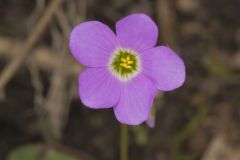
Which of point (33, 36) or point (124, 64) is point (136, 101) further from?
point (33, 36)

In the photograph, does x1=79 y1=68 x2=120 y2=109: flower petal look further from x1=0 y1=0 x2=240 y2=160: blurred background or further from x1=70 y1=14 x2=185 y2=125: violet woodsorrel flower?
x1=0 y1=0 x2=240 y2=160: blurred background

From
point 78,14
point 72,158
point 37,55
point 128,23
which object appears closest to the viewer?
point 128,23

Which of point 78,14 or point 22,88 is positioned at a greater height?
point 78,14

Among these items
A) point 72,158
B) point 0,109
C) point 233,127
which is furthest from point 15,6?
point 233,127

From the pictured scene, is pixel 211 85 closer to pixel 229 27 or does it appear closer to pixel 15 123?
pixel 229 27

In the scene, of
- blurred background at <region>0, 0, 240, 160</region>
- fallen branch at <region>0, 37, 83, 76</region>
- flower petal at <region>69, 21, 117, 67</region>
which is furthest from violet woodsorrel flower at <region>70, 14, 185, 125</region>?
fallen branch at <region>0, 37, 83, 76</region>

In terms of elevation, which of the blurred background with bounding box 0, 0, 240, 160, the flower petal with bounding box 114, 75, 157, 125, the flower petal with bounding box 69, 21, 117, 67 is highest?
the flower petal with bounding box 69, 21, 117, 67

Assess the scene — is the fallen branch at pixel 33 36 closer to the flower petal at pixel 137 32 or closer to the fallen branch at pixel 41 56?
the fallen branch at pixel 41 56

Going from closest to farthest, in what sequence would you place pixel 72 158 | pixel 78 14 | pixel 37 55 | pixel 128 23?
1. pixel 128 23
2. pixel 72 158
3. pixel 78 14
4. pixel 37 55
